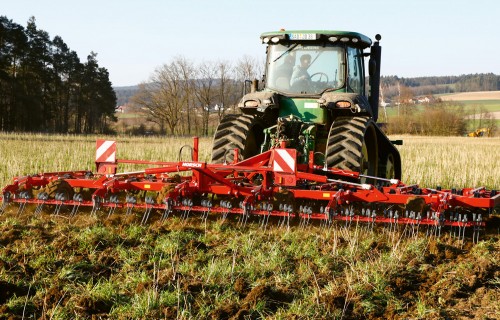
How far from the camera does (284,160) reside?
19.0 feet

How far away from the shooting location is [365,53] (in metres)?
7.87

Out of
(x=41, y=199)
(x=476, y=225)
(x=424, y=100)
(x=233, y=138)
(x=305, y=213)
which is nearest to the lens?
(x=476, y=225)

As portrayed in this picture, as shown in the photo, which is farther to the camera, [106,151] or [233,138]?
[233,138]

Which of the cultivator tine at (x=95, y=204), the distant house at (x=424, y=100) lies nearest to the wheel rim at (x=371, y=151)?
the cultivator tine at (x=95, y=204)

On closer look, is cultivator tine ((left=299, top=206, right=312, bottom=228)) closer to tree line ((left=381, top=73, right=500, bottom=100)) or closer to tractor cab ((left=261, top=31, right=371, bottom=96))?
tractor cab ((left=261, top=31, right=371, bottom=96))

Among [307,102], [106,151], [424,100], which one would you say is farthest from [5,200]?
[424,100]

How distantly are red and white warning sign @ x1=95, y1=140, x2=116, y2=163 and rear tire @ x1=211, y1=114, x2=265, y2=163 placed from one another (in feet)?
4.12

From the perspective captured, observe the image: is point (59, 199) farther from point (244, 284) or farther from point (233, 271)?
point (244, 284)

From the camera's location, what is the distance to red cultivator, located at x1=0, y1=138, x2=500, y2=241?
5352 millimetres

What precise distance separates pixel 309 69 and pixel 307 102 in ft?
1.61

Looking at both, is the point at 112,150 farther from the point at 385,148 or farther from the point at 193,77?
the point at 193,77

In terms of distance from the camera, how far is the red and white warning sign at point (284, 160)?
5746 mm

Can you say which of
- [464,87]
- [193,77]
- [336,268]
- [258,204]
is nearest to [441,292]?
[336,268]

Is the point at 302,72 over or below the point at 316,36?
below
